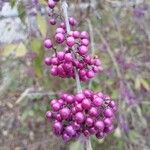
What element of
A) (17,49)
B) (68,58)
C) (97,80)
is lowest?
(97,80)

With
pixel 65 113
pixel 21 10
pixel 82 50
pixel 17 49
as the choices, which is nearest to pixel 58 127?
pixel 65 113

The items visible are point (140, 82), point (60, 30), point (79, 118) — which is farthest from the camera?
point (140, 82)

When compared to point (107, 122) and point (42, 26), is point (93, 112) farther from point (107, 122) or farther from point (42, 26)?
point (42, 26)

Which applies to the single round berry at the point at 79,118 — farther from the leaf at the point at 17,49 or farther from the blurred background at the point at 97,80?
the blurred background at the point at 97,80

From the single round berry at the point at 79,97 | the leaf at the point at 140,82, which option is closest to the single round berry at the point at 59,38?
the single round berry at the point at 79,97

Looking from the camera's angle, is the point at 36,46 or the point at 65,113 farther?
the point at 36,46

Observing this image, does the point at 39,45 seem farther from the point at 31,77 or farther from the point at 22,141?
the point at 22,141

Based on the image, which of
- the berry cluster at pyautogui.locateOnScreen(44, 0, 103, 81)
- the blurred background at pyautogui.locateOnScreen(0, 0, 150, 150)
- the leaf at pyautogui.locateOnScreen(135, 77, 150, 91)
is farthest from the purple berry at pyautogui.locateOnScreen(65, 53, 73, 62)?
the leaf at pyautogui.locateOnScreen(135, 77, 150, 91)
